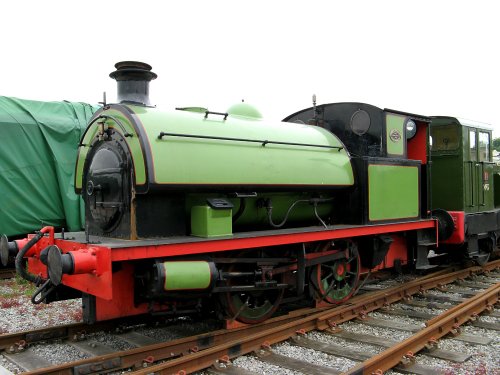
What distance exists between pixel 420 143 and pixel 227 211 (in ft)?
14.3

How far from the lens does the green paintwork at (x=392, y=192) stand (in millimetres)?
6621

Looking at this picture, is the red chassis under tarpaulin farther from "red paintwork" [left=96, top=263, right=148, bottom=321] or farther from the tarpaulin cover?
the tarpaulin cover

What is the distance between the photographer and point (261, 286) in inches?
212

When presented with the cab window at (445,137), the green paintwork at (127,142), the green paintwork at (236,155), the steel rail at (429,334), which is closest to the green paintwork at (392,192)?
the green paintwork at (236,155)

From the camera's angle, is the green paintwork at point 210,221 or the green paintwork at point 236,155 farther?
the green paintwork at point 210,221

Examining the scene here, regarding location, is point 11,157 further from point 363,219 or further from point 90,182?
point 363,219

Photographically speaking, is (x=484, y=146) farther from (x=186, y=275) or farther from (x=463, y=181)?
(x=186, y=275)

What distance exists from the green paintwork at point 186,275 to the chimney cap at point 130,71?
231 centimetres

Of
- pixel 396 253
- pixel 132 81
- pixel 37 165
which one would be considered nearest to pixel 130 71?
pixel 132 81

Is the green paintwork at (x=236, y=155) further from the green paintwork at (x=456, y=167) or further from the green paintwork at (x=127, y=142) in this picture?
the green paintwork at (x=456, y=167)

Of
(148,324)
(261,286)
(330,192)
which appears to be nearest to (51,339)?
(148,324)

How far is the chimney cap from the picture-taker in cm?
551

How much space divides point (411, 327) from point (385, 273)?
9.83ft

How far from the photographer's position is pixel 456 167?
902cm
